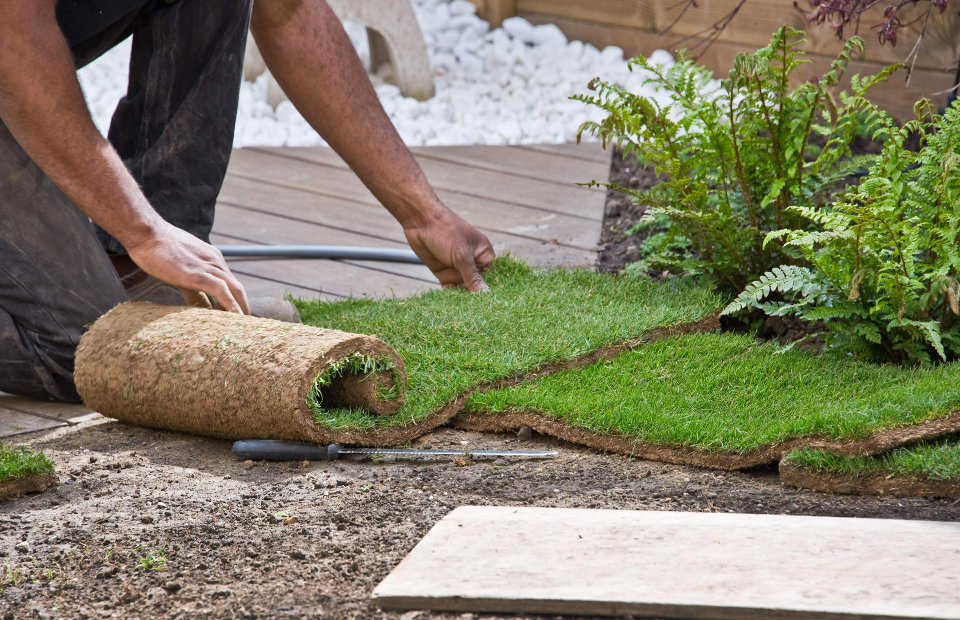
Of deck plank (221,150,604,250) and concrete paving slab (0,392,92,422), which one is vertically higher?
deck plank (221,150,604,250)

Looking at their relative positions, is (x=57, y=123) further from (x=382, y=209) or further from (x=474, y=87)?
(x=474, y=87)

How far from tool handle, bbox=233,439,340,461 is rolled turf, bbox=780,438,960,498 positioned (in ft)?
3.21

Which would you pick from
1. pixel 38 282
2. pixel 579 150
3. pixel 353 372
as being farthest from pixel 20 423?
pixel 579 150

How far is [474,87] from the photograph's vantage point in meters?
6.10

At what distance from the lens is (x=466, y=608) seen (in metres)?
1.49

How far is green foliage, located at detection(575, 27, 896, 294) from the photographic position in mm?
2850

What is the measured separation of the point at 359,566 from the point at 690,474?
758 mm

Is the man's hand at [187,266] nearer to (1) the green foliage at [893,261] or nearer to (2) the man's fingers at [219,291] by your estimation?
(2) the man's fingers at [219,291]

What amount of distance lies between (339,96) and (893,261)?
1.82 metres

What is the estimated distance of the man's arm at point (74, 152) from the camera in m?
2.50

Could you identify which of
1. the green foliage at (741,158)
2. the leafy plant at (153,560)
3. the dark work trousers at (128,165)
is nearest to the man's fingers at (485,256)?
the green foliage at (741,158)

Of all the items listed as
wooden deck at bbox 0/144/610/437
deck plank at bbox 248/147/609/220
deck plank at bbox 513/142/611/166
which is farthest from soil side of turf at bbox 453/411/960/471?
deck plank at bbox 513/142/611/166

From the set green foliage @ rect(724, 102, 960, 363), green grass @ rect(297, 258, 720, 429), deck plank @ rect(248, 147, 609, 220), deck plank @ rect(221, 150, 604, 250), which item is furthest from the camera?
deck plank @ rect(248, 147, 609, 220)

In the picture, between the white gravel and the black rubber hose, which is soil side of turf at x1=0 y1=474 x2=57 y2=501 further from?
the white gravel
